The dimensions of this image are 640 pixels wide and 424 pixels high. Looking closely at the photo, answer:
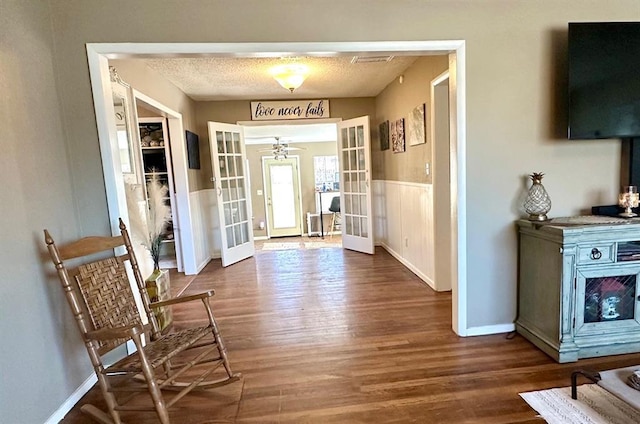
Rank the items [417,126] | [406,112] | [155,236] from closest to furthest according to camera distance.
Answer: [155,236] → [417,126] → [406,112]

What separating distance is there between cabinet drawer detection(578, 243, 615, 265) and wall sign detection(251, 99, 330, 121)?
4.00 meters

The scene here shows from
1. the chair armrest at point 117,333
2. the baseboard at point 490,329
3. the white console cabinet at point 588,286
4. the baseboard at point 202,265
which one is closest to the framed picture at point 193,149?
the baseboard at point 202,265

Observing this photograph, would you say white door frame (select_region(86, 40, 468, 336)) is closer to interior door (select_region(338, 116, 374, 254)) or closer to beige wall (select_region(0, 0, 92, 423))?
beige wall (select_region(0, 0, 92, 423))

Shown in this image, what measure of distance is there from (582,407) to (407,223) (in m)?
2.70

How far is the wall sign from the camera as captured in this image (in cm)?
520

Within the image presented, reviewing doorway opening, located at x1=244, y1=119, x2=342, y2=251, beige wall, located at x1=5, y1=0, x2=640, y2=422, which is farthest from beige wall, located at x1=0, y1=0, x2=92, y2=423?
doorway opening, located at x1=244, y1=119, x2=342, y2=251

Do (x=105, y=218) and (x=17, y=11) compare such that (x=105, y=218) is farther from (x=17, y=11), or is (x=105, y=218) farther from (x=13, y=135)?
(x=17, y=11)

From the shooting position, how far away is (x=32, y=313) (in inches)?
67.4

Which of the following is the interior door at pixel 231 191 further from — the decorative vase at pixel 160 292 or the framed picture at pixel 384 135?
the framed picture at pixel 384 135

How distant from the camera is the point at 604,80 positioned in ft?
7.26

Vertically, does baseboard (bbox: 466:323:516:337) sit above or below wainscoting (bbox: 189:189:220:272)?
below

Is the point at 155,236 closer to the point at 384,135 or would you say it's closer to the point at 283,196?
the point at 384,135

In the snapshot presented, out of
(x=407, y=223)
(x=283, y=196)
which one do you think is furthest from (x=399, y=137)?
(x=283, y=196)

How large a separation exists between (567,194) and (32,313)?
3.30m
